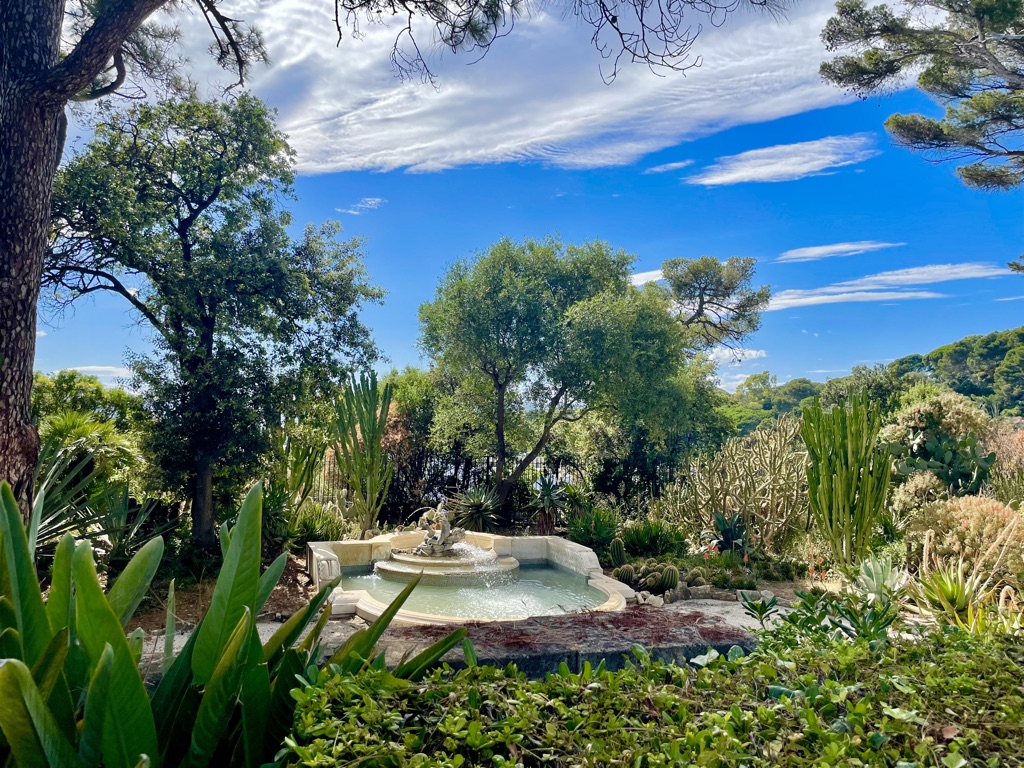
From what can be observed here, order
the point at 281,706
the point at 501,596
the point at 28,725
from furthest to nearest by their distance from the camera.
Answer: the point at 501,596 < the point at 281,706 < the point at 28,725

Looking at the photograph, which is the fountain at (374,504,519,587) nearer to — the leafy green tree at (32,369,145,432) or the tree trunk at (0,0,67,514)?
the leafy green tree at (32,369,145,432)

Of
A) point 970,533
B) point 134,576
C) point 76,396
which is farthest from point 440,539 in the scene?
point 134,576

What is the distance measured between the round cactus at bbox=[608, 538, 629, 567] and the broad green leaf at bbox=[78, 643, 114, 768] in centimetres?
877

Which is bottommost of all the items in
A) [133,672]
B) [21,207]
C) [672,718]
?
[672,718]

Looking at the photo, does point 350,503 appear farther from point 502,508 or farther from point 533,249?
point 533,249

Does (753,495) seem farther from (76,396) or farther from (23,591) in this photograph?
(76,396)

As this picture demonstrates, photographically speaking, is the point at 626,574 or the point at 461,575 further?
the point at 461,575

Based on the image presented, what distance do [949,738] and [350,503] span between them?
38.5 feet

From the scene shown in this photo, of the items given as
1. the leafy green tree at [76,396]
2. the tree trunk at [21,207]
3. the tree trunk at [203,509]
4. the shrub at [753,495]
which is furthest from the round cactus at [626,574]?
the leafy green tree at [76,396]

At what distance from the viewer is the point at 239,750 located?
1296 millimetres

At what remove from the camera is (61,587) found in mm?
1417

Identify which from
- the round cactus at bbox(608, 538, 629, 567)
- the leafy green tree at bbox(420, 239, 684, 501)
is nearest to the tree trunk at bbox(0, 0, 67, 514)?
the round cactus at bbox(608, 538, 629, 567)

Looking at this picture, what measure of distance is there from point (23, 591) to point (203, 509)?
318 inches

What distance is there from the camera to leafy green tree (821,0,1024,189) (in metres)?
12.1
